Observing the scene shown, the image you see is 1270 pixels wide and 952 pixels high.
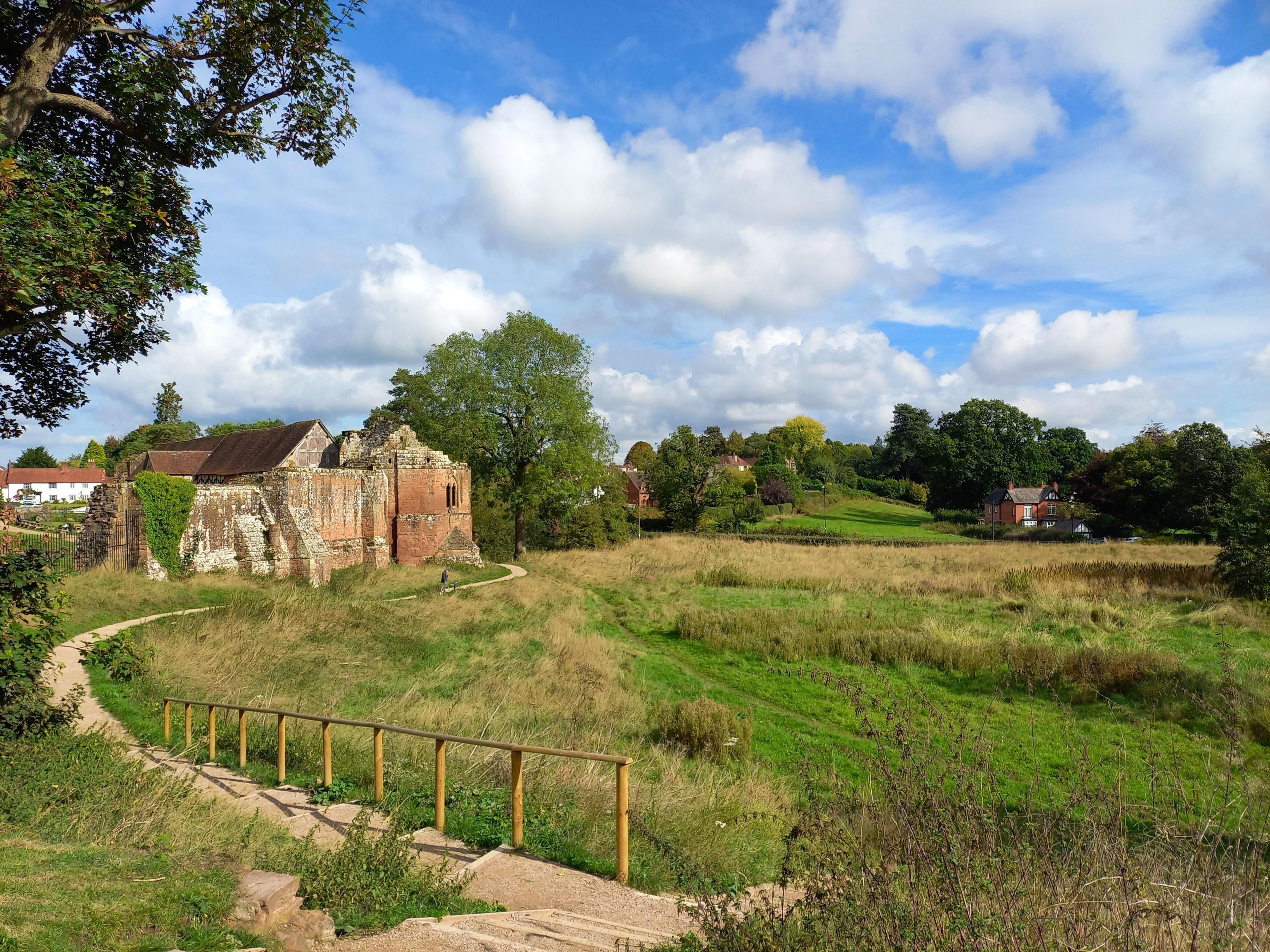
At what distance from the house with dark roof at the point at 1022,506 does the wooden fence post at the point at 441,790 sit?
67.4m

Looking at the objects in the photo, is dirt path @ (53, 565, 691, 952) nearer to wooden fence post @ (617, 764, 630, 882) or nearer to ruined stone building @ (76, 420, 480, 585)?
Result: wooden fence post @ (617, 764, 630, 882)

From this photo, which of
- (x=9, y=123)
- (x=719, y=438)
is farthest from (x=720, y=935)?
(x=719, y=438)

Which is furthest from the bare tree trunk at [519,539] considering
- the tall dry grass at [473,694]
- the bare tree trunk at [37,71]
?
the bare tree trunk at [37,71]

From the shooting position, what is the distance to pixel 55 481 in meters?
86.2

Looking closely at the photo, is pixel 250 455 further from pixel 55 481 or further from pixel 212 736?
pixel 55 481

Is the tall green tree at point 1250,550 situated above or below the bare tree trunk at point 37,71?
below

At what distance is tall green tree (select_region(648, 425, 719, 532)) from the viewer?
174ft

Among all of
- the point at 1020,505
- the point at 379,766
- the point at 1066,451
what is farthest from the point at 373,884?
the point at 1066,451

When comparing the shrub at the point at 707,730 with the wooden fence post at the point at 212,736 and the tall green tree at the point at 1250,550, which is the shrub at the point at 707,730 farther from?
the tall green tree at the point at 1250,550

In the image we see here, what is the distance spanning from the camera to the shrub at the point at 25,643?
7168 mm

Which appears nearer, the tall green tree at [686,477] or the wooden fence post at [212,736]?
the wooden fence post at [212,736]

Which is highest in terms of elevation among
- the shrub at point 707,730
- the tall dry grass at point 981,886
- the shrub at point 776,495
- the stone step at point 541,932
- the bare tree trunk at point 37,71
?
the bare tree trunk at point 37,71

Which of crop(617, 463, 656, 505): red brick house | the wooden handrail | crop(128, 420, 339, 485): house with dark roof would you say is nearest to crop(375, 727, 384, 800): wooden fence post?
the wooden handrail

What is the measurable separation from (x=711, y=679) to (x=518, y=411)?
20623mm
